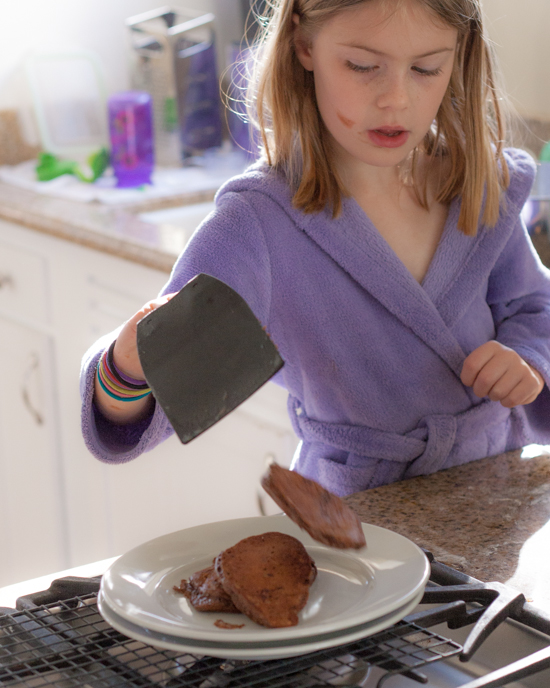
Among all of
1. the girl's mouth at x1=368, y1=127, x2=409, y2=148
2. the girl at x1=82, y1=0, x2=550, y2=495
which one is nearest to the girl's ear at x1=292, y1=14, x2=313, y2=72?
the girl at x1=82, y1=0, x2=550, y2=495

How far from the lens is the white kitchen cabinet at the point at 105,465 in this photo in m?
1.48

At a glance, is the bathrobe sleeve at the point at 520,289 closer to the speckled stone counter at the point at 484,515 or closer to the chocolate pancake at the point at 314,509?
the speckled stone counter at the point at 484,515

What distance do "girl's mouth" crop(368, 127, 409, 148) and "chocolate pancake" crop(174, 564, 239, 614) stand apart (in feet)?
1.53

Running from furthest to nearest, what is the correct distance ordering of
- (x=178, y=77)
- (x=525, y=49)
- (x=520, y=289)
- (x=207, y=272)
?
(x=178, y=77) → (x=525, y=49) → (x=520, y=289) → (x=207, y=272)

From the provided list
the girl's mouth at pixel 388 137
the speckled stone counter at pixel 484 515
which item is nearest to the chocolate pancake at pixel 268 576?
the speckled stone counter at pixel 484 515

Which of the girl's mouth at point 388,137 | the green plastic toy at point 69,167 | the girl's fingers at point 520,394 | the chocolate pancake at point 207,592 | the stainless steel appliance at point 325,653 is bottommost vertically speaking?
the green plastic toy at point 69,167

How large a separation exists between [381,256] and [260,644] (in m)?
0.51

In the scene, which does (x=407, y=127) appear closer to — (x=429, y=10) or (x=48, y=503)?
(x=429, y=10)

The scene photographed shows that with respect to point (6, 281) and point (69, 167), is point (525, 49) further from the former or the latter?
point (6, 281)

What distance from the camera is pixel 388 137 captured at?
83cm

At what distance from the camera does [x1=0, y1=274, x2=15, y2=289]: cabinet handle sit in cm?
190

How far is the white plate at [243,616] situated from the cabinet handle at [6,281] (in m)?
1.40

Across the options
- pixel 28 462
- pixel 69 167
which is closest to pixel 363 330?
pixel 28 462

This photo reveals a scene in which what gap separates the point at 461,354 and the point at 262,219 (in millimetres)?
272
